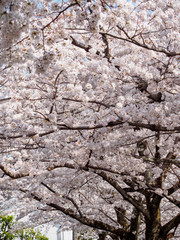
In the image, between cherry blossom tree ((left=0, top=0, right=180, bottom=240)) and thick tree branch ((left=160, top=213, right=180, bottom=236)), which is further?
thick tree branch ((left=160, top=213, right=180, bottom=236))

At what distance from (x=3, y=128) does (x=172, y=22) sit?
3.66 metres

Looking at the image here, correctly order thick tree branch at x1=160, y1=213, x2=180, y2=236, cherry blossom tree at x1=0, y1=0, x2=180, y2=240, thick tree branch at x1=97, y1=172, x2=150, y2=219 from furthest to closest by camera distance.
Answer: thick tree branch at x1=160, y1=213, x2=180, y2=236 → thick tree branch at x1=97, y1=172, x2=150, y2=219 → cherry blossom tree at x1=0, y1=0, x2=180, y2=240

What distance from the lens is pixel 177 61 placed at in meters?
5.47

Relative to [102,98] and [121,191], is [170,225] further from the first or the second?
[102,98]

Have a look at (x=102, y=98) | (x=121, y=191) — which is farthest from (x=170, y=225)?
(x=102, y=98)

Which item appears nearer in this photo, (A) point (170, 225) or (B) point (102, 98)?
(B) point (102, 98)

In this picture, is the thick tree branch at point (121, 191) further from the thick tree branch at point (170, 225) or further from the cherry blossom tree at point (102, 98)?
the thick tree branch at point (170, 225)

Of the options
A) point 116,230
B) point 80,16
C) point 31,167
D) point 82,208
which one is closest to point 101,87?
point 31,167

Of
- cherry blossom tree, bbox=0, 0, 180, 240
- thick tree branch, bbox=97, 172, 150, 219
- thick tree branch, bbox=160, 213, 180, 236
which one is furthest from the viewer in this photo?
thick tree branch, bbox=160, 213, 180, 236

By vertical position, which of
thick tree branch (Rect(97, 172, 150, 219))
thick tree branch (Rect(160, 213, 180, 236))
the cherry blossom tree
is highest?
the cherry blossom tree

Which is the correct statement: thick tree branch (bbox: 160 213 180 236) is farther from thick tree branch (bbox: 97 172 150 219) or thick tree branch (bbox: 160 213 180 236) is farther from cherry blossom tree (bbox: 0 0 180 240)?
thick tree branch (bbox: 97 172 150 219)

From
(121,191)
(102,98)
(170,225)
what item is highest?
(102,98)

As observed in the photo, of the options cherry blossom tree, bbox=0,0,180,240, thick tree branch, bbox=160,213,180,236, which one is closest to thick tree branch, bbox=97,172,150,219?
cherry blossom tree, bbox=0,0,180,240

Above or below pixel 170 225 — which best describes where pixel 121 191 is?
above
